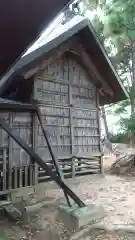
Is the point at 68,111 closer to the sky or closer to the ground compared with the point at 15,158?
closer to the sky

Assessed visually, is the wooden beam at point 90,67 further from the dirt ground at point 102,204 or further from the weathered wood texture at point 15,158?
the dirt ground at point 102,204

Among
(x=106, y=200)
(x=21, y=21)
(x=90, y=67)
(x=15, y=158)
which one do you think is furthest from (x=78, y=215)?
(x=90, y=67)

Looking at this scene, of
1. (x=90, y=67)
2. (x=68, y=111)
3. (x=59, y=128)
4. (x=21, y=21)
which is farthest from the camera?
(x=90, y=67)

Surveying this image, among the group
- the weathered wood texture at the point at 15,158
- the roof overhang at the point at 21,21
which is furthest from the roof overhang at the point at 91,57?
the roof overhang at the point at 21,21

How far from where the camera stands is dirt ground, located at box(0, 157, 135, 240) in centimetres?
477

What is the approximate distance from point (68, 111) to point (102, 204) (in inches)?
135

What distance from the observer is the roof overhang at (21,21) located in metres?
2.16

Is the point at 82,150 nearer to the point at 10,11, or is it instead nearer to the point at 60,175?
the point at 60,175

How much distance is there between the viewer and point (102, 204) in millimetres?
6289

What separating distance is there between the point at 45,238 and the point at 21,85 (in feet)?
15.8

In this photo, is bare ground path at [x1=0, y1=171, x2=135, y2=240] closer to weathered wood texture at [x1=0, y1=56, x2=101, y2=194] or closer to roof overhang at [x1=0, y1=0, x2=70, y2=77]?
weathered wood texture at [x1=0, y1=56, x2=101, y2=194]

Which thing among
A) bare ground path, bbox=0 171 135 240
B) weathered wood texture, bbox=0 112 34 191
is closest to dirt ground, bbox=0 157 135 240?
bare ground path, bbox=0 171 135 240

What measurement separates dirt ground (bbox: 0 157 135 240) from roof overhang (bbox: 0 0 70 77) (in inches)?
139

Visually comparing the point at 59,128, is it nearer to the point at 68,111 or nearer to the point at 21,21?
the point at 68,111
